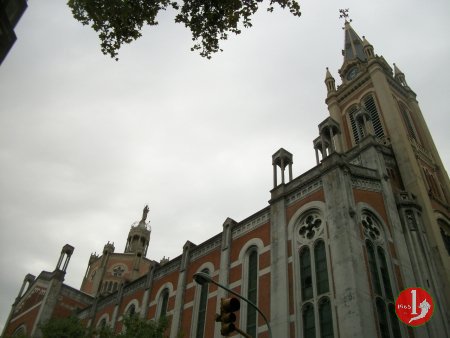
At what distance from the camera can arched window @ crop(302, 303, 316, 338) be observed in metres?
19.1

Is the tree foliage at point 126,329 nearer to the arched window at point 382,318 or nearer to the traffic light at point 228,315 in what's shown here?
the arched window at point 382,318

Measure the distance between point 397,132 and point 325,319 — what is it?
58.7 ft

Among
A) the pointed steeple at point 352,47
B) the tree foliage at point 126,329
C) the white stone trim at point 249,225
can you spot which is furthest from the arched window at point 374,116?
the tree foliage at point 126,329

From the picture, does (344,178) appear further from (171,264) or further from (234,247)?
(171,264)

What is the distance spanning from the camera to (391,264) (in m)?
20.6

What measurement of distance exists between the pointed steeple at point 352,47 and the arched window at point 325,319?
32358mm

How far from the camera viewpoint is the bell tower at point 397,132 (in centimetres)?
2520

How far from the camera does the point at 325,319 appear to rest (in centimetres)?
1883

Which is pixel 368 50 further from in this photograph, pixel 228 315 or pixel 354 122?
pixel 228 315

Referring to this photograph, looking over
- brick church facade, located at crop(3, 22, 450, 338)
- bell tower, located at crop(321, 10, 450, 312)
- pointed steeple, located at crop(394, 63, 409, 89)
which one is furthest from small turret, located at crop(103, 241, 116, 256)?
pointed steeple, located at crop(394, 63, 409, 89)

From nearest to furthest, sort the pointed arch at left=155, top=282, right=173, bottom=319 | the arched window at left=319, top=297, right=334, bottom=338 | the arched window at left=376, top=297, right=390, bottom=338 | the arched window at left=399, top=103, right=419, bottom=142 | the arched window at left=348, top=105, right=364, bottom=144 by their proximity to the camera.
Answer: the arched window at left=376, top=297, right=390, bottom=338
the arched window at left=319, top=297, right=334, bottom=338
the pointed arch at left=155, top=282, right=173, bottom=319
the arched window at left=399, top=103, right=419, bottom=142
the arched window at left=348, top=105, right=364, bottom=144

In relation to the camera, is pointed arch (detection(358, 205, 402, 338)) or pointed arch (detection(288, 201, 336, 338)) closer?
pointed arch (detection(358, 205, 402, 338))

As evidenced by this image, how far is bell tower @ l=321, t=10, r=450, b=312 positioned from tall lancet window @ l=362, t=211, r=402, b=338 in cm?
329

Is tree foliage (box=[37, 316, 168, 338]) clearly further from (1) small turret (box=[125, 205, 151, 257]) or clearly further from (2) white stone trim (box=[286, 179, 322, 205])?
(1) small turret (box=[125, 205, 151, 257])
